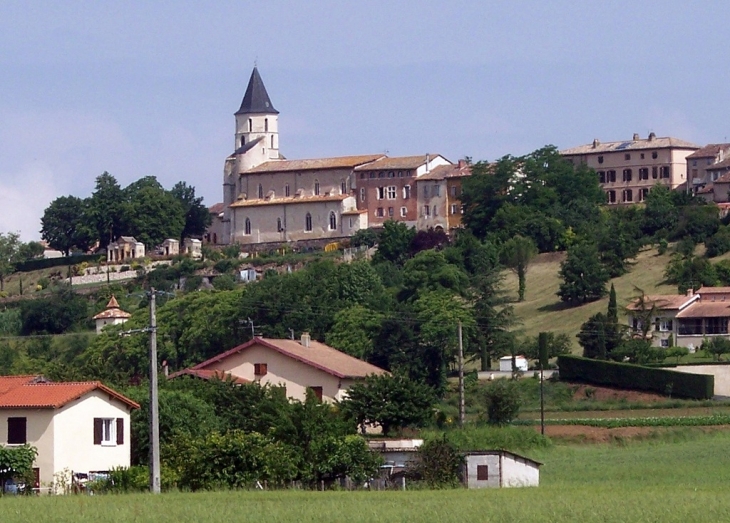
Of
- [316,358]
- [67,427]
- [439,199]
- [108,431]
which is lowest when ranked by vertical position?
[108,431]

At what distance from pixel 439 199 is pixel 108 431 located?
271 ft

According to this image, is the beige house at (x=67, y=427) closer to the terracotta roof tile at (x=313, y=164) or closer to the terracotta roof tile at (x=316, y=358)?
the terracotta roof tile at (x=316, y=358)

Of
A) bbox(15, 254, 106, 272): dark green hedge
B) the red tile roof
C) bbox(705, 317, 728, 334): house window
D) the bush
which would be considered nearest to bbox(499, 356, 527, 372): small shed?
bbox(705, 317, 728, 334): house window

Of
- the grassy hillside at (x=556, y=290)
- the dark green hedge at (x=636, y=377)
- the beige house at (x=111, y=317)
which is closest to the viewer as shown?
the dark green hedge at (x=636, y=377)

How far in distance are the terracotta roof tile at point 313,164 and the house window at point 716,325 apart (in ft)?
155

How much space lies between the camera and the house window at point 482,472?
3769cm

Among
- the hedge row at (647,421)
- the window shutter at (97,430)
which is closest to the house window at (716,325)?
the hedge row at (647,421)

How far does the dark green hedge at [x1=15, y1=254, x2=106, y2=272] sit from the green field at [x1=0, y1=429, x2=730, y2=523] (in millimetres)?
91602

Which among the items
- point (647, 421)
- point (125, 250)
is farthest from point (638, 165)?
point (647, 421)

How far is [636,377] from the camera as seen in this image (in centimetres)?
6650

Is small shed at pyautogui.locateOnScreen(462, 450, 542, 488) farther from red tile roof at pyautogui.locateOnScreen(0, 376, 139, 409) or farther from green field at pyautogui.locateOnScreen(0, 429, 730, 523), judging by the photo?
red tile roof at pyautogui.locateOnScreen(0, 376, 139, 409)

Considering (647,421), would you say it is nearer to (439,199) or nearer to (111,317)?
(111,317)

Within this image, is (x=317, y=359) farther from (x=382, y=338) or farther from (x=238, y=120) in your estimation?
(x=238, y=120)

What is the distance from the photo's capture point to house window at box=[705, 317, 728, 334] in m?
80.1
